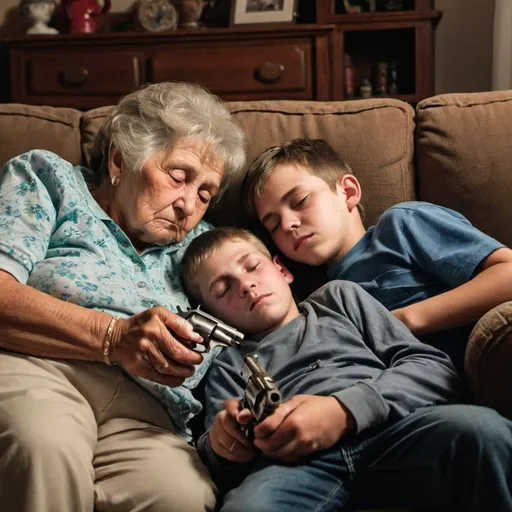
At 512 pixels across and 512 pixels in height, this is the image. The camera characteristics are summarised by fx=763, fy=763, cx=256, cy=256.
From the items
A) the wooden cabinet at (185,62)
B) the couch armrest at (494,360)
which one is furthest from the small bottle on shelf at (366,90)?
the couch armrest at (494,360)

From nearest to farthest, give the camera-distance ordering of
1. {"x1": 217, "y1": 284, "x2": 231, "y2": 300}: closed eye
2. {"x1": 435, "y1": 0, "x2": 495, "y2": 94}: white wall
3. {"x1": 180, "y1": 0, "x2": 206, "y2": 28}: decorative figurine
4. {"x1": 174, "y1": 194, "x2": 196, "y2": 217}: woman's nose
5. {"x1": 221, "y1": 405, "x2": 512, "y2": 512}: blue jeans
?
1. {"x1": 221, "y1": 405, "x2": 512, "y2": 512}: blue jeans
2. {"x1": 217, "y1": 284, "x2": 231, "y2": 300}: closed eye
3. {"x1": 174, "y1": 194, "x2": 196, "y2": 217}: woman's nose
4. {"x1": 180, "y1": 0, "x2": 206, "y2": 28}: decorative figurine
5. {"x1": 435, "y1": 0, "x2": 495, "y2": 94}: white wall

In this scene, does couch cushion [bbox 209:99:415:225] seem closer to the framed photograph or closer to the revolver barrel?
the revolver barrel

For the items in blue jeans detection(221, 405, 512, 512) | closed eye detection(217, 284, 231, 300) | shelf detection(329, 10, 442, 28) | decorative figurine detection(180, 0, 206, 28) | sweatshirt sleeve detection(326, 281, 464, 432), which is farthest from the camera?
decorative figurine detection(180, 0, 206, 28)

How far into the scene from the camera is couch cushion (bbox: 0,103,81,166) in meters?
1.87

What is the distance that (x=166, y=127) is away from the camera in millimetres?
1688

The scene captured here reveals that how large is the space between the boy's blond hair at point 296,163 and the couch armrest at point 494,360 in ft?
1.93

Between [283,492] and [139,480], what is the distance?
0.77ft

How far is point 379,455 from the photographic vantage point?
1241 mm

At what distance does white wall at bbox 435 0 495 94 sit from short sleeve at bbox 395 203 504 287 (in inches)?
83.8

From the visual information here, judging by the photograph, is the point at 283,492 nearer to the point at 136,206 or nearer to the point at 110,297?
the point at 110,297

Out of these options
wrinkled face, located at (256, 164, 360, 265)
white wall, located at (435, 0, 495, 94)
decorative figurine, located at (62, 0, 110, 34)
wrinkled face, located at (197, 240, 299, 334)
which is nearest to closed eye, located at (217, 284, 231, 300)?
wrinkled face, located at (197, 240, 299, 334)

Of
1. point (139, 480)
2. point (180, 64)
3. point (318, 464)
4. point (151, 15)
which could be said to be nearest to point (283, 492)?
point (318, 464)

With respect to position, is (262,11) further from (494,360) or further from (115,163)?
(494,360)

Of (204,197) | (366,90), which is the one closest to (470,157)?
(204,197)
